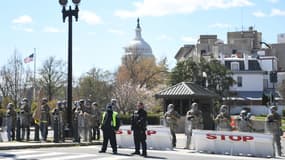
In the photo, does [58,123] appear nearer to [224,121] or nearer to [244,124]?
[224,121]

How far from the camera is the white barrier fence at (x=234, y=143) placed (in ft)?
62.6

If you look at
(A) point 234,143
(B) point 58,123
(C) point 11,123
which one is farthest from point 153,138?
(C) point 11,123

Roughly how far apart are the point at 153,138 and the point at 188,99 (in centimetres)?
1544

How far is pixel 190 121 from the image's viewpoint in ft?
72.4

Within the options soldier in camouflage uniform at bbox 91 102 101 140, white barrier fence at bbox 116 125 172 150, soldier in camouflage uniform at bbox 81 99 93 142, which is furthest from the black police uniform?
soldier in camouflage uniform at bbox 91 102 101 140

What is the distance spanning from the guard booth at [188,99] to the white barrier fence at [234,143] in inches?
609

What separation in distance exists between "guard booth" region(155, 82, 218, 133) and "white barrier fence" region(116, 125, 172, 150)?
14.5 m

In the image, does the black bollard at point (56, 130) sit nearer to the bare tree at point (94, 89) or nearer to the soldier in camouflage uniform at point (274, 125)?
the soldier in camouflage uniform at point (274, 125)

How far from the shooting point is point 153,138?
21.5 meters

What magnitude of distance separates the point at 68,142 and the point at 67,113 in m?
1.79

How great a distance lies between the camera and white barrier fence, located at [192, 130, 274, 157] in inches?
751

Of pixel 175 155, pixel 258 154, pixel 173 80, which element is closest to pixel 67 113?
pixel 175 155

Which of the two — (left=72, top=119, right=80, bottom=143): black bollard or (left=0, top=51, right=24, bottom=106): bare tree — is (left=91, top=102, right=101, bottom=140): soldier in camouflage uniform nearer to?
(left=72, top=119, right=80, bottom=143): black bollard

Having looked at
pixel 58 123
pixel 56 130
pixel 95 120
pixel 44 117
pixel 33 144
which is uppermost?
pixel 44 117
